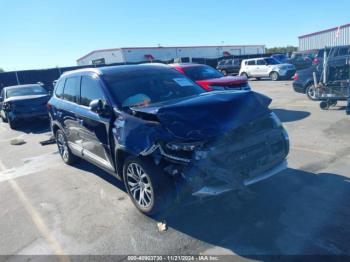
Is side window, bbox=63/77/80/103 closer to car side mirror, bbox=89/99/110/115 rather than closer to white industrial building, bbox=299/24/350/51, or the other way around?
car side mirror, bbox=89/99/110/115

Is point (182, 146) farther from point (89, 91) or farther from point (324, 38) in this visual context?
point (324, 38)

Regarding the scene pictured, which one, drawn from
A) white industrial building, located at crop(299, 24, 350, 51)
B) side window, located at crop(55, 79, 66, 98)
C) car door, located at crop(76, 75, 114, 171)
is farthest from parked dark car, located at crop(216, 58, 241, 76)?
car door, located at crop(76, 75, 114, 171)

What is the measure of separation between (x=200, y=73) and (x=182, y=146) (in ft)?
22.7

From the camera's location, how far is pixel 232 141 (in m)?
3.46

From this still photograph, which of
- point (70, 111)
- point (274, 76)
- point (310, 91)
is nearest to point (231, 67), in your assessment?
point (274, 76)

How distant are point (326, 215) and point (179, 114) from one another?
2084mm

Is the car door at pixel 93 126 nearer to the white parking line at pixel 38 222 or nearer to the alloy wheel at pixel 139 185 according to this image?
the alloy wheel at pixel 139 185

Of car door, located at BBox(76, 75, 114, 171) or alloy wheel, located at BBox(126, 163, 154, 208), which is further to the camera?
car door, located at BBox(76, 75, 114, 171)

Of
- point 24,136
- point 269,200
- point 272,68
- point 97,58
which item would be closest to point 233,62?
point 272,68

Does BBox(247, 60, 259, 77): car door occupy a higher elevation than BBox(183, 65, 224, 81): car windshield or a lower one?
lower

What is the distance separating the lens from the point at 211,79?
9.44 meters

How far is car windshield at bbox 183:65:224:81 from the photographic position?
9.74 meters

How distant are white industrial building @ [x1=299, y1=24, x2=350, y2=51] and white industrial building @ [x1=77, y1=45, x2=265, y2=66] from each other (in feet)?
50.5

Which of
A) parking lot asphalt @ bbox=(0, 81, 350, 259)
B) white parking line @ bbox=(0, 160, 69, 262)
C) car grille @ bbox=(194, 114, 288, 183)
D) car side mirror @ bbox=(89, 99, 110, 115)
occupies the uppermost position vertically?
car side mirror @ bbox=(89, 99, 110, 115)
